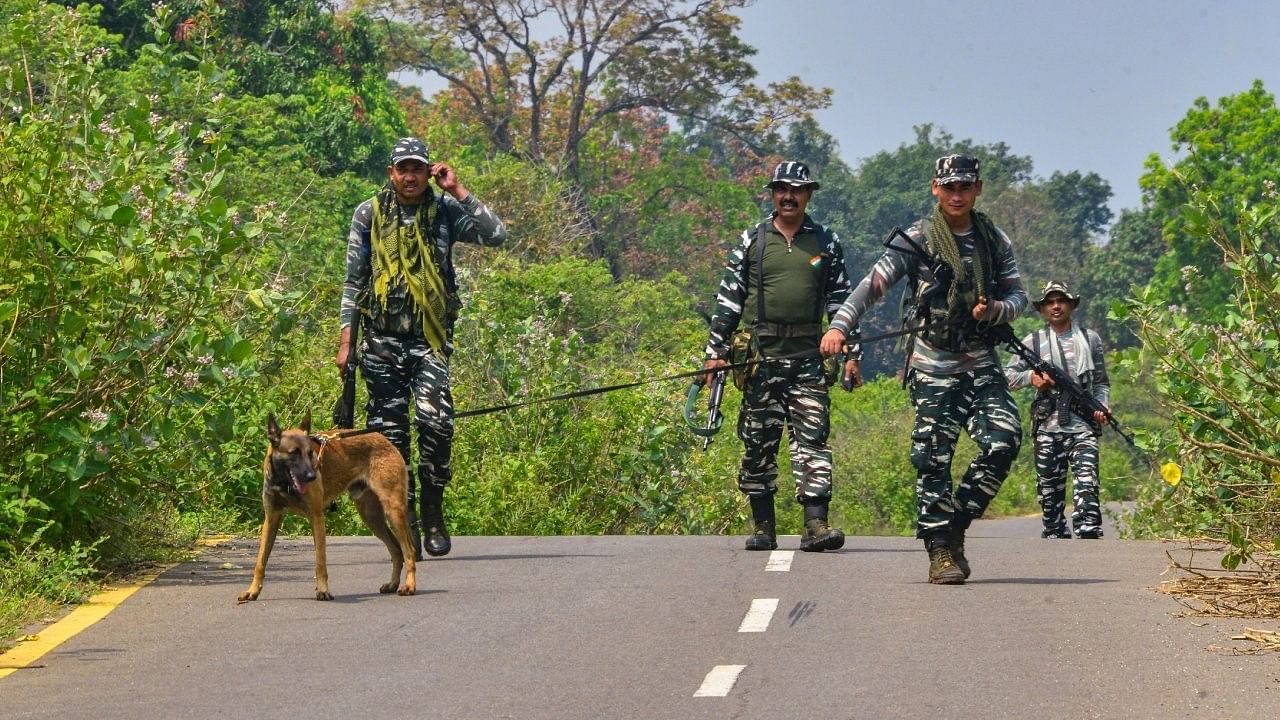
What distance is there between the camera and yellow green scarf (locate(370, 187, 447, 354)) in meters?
11.8

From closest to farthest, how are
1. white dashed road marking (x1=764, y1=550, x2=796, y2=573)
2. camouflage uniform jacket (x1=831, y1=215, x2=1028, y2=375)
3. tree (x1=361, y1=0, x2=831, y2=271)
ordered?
camouflage uniform jacket (x1=831, y1=215, x2=1028, y2=375), white dashed road marking (x1=764, y1=550, x2=796, y2=573), tree (x1=361, y1=0, x2=831, y2=271)

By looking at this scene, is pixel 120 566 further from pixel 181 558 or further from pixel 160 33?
pixel 160 33

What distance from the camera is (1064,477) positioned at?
16.0 m

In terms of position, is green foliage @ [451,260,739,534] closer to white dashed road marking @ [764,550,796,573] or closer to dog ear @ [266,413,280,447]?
white dashed road marking @ [764,550,796,573]

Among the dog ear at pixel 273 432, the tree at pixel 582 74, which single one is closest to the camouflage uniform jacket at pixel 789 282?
the dog ear at pixel 273 432

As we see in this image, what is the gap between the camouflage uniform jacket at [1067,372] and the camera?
15755 mm

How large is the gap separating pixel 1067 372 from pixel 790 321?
13.8 ft

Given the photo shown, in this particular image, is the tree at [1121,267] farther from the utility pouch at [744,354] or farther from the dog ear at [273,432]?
the dog ear at [273,432]

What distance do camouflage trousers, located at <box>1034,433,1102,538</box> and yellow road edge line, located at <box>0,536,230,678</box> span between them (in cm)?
691

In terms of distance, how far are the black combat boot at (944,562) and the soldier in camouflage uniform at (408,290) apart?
2796mm

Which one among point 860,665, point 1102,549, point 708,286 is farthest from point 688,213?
point 860,665

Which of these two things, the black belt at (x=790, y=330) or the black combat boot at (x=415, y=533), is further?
the black belt at (x=790, y=330)

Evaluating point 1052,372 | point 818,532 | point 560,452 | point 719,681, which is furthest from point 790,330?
point 560,452

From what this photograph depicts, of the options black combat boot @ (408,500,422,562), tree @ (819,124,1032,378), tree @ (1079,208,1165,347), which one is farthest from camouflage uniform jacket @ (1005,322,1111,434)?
tree @ (819,124,1032,378)
